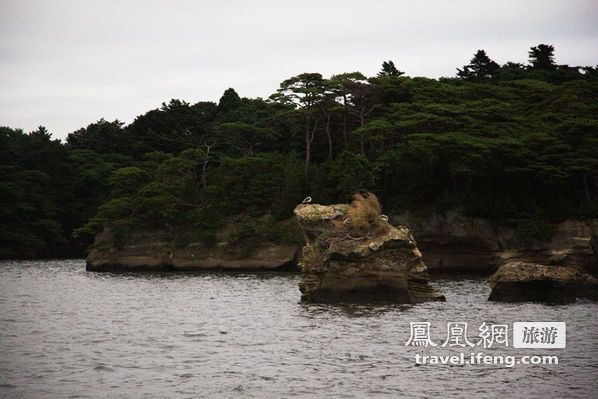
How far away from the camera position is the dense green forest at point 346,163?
57250 millimetres

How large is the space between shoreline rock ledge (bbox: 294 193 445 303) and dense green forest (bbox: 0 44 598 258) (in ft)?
58.8

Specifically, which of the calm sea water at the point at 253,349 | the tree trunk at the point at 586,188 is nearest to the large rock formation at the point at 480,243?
the tree trunk at the point at 586,188

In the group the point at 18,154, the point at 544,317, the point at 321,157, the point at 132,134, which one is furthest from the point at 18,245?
the point at 544,317

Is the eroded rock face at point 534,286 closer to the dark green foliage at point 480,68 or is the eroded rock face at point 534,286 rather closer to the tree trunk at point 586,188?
the tree trunk at point 586,188

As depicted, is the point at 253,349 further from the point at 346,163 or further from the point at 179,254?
the point at 179,254

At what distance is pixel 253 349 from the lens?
23125 millimetres

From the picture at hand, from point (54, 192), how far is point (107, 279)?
39.1 m

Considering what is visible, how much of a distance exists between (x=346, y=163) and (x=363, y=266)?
21.5m

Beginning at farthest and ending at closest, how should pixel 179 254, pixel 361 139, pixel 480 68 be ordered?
1. pixel 480 68
2. pixel 361 139
3. pixel 179 254

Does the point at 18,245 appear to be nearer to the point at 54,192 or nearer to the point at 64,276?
the point at 54,192

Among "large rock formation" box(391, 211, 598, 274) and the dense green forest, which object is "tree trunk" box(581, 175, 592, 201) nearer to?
the dense green forest

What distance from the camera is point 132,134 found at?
3816 inches

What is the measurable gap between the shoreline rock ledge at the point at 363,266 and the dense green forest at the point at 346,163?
17.9m

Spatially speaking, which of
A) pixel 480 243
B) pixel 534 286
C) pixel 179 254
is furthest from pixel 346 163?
pixel 534 286
